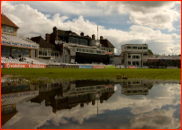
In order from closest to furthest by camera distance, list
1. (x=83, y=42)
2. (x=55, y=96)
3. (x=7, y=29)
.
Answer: (x=55, y=96) → (x=7, y=29) → (x=83, y=42)

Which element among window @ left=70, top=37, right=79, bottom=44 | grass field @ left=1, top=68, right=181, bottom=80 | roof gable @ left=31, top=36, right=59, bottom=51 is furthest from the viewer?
window @ left=70, top=37, right=79, bottom=44

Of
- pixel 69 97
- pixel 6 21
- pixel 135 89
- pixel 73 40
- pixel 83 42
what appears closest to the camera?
pixel 69 97

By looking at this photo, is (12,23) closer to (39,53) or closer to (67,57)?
(39,53)

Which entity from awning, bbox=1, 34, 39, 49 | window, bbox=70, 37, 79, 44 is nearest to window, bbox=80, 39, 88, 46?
window, bbox=70, 37, 79, 44

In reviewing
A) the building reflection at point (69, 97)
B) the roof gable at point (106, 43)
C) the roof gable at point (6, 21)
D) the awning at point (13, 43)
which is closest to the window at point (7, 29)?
the roof gable at point (6, 21)

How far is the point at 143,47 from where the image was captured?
92375 mm

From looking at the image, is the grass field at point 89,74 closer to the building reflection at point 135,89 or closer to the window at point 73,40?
the building reflection at point 135,89

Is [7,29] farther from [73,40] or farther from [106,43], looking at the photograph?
[106,43]

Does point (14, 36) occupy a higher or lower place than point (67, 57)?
higher

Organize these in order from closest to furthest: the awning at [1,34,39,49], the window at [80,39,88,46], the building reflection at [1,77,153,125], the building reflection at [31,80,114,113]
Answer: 1. the building reflection at [1,77,153,125]
2. the building reflection at [31,80,114,113]
3. the awning at [1,34,39,49]
4. the window at [80,39,88,46]

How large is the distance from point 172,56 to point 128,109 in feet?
315

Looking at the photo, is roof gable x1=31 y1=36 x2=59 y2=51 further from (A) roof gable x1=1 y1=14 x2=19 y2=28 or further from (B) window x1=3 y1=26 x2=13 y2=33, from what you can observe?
(B) window x1=3 y1=26 x2=13 y2=33

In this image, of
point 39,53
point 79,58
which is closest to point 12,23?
point 39,53

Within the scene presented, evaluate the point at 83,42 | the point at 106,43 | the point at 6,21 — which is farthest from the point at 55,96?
the point at 106,43
